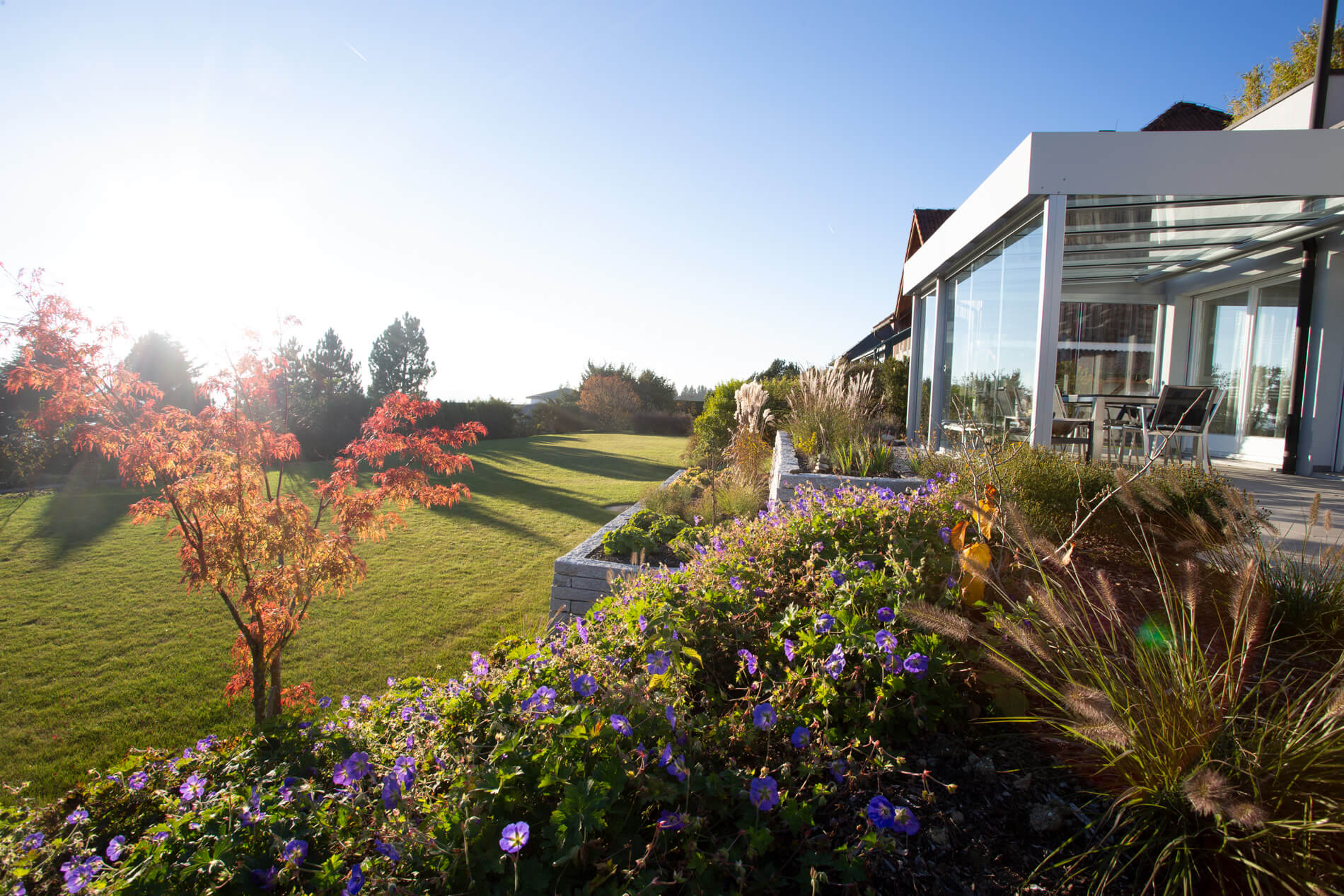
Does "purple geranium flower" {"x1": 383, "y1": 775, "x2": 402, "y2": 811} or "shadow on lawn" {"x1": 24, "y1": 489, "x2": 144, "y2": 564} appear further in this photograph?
"shadow on lawn" {"x1": 24, "y1": 489, "x2": 144, "y2": 564}

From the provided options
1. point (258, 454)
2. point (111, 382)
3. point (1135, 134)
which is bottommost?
point (258, 454)

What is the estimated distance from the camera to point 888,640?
1438 millimetres

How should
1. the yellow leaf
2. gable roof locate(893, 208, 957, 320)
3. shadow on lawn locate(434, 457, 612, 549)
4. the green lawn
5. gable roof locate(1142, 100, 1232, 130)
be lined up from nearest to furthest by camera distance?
the yellow leaf → the green lawn → shadow on lawn locate(434, 457, 612, 549) → gable roof locate(1142, 100, 1232, 130) → gable roof locate(893, 208, 957, 320)

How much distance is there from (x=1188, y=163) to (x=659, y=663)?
6562 mm

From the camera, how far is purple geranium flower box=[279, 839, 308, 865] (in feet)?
3.27

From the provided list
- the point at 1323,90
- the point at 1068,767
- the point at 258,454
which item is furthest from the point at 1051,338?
the point at 258,454

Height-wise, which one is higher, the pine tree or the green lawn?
the pine tree

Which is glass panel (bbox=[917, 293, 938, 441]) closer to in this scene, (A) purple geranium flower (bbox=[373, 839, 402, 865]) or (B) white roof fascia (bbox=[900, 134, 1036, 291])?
(B) white roof fascia (bbox=[900, 134, 1036, 291])

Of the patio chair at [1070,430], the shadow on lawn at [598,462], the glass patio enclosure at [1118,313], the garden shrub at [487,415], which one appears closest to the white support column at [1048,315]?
the glass patio enclosure at [1118,313]

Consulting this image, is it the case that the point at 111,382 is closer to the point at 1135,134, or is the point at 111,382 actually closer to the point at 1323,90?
the point at 1135,134

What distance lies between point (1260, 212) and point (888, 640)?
7.32 m

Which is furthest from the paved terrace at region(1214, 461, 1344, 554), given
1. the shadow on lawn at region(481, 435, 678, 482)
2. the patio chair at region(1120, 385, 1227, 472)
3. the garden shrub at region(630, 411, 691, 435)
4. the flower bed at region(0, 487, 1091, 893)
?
the garden shrub at region(630, 411, 691, 435)

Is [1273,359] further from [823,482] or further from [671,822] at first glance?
[671,822]

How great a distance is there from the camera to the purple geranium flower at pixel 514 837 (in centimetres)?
91
